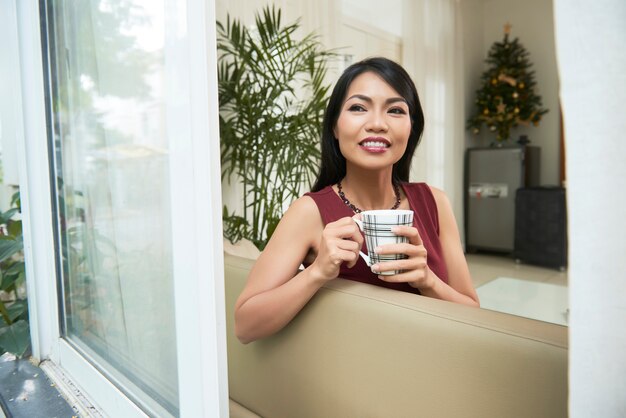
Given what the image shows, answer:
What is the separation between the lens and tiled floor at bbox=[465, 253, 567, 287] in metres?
3.85

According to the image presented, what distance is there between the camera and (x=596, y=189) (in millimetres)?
324

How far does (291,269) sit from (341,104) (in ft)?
1.38

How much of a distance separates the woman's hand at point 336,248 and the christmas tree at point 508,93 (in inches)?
186

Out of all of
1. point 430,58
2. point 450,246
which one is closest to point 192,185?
point 450,246

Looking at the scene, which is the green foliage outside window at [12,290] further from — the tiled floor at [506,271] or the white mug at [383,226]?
the tiled floor at [506,271]

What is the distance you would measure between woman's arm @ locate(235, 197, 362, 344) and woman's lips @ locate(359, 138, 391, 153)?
0.59 feet

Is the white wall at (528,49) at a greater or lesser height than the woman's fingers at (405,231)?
greater

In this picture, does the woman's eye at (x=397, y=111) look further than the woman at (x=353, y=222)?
Yes

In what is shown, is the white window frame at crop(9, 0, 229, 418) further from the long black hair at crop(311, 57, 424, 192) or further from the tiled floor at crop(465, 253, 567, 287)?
the tiled floor at crop(465, 253, 567, 287)

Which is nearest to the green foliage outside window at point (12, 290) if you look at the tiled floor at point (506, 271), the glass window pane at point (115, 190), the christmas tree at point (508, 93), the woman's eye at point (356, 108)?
the glass window pane at point (115, 190)

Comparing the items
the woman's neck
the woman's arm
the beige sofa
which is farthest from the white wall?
the beige sofa

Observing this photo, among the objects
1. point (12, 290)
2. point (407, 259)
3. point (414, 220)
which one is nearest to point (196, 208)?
point (407, 259)

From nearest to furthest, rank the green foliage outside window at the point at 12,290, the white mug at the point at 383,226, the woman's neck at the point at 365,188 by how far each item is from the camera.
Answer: the white mug at the point at 383,226 < the woman's neck at the point at 365,188 < the green foliage outside window at the point at 12,290

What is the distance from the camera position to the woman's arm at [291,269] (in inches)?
30.4
